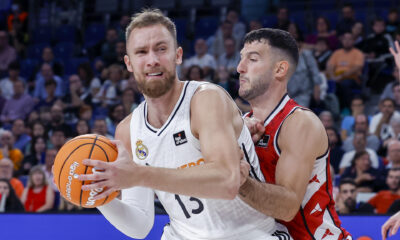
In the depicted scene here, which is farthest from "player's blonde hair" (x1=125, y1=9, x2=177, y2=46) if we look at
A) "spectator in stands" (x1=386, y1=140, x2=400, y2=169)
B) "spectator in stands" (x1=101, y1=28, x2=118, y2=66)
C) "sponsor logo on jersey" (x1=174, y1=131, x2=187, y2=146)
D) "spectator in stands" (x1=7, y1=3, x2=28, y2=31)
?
"spectator in stands" (x1=7, y1=3, x2=28, y2=31)

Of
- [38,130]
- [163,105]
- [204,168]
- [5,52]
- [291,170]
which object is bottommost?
[38,130]

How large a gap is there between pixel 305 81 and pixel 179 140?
5.24m

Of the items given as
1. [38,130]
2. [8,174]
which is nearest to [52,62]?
[38,130]

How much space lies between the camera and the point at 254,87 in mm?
3553

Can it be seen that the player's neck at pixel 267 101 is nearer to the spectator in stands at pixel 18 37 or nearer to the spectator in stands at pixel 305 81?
the spectator in stands at pixel 305 81

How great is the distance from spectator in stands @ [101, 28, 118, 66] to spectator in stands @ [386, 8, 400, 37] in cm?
491

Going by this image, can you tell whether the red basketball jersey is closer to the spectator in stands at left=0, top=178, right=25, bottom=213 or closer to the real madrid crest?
the real madrid crest

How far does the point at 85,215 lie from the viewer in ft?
15.3

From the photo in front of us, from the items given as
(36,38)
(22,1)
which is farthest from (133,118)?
(22,1)

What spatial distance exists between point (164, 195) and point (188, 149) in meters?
0.38

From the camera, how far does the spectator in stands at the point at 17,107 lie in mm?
9859

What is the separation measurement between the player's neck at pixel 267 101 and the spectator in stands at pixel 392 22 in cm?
596

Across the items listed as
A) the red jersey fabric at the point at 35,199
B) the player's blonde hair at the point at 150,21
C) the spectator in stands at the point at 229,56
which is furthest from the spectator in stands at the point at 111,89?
the player's blonde hair at the point at 150,21

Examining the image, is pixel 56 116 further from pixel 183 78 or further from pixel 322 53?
pixel 322 53
